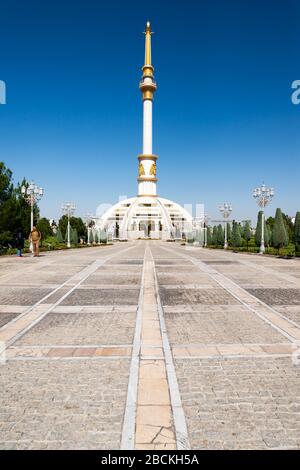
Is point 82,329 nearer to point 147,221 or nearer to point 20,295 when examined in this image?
point 20,295

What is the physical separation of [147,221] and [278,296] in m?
90.0

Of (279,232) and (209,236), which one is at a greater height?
(279,232)

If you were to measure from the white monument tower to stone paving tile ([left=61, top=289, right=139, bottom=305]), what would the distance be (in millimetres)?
83736

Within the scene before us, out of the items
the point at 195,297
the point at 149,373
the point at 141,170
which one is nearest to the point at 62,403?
the point at 149,373

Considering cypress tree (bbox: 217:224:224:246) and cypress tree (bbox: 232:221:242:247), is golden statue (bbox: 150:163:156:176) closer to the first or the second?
cypress tree (bbox: 217:224:224:246)

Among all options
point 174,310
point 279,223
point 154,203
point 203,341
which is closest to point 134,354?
point 203,341

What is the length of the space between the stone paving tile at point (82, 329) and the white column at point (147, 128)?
88684mm

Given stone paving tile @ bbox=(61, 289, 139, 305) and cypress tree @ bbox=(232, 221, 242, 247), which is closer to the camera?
stone paving tile @ bbox=(61, 289, 139, 305)

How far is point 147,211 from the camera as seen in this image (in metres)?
102

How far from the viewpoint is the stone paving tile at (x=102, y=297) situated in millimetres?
9812

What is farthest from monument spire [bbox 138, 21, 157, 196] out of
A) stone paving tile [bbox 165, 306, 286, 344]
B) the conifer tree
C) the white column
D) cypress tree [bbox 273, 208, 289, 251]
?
stone paving tile [bbox 165, 306, 286, 344]

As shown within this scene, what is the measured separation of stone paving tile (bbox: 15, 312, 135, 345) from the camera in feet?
21.0
